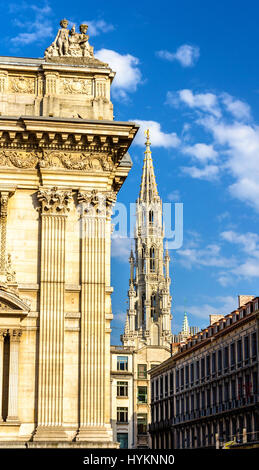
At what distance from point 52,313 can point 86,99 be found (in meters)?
9.60

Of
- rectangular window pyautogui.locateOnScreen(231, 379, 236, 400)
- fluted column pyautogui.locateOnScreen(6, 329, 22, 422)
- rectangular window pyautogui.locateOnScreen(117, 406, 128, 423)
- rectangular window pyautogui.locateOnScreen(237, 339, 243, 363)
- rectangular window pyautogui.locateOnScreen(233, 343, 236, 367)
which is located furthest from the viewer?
rectangular window pyautogui.locateOnScreen(117, 406, 128, 423)

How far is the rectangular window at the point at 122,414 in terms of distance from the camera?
129 meters

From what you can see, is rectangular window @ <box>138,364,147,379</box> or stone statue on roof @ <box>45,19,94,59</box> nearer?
stone statue on roof @ <box>45,19,94,59</box>

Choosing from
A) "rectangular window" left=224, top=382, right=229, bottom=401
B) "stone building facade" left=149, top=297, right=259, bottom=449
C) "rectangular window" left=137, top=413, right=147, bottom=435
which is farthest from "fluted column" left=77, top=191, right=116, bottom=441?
"rectangular window" left=137, top=413, right=147, bottom=435

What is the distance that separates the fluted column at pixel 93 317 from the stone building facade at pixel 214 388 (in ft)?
139

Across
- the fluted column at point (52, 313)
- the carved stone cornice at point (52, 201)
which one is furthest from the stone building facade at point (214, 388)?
the carved stone cornice at point (52, 201)

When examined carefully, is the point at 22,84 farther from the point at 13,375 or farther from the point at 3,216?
the point at 13,375

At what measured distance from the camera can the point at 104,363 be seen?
32.8 m

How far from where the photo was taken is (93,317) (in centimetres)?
3306

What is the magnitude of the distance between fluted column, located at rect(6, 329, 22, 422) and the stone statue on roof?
12559 millimetres

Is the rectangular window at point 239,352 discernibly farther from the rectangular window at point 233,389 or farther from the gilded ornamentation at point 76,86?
the gilded ornamentation at point 76,86

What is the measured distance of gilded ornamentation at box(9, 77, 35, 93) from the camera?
3531 centimetres

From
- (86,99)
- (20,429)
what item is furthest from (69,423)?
(86,99)

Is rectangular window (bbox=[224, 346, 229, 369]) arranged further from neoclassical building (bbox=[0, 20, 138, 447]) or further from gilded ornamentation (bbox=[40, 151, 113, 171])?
gilded ornamentation (bbox=[40, 151, 113, 171])
